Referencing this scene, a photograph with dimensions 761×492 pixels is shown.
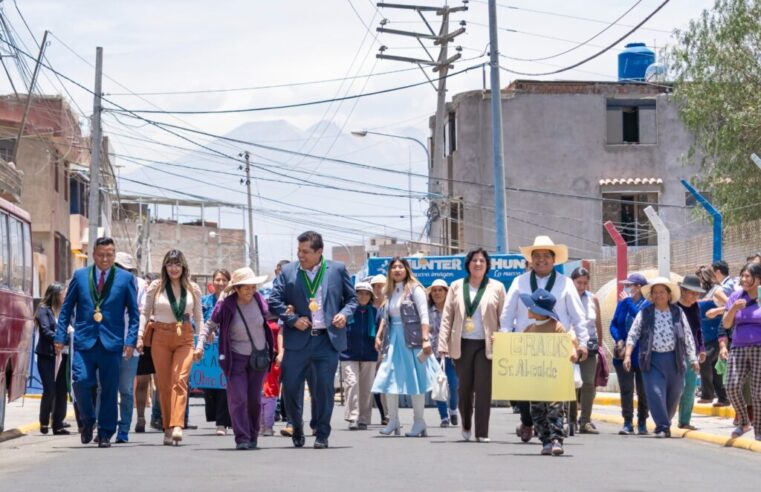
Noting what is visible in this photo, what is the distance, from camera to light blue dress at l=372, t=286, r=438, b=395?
16.8 m

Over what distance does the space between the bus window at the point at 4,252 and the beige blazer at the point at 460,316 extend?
5007mm

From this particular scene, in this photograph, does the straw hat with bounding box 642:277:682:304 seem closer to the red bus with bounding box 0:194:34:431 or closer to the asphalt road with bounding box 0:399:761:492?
the asphalt road with bounding box 0:399:761:492

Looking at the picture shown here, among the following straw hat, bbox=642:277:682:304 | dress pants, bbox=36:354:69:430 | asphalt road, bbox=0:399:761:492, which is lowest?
asphalt road, bbox=0:399:761:492

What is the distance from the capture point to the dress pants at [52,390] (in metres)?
17.5

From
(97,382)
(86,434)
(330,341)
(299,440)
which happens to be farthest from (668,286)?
(86,434)

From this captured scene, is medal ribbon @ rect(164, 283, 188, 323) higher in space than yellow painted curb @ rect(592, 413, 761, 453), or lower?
higher

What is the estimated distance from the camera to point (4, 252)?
1736 centimetres

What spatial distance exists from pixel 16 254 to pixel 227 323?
15.4ft

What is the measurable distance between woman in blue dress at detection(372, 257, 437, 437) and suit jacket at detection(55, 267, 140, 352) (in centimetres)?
312

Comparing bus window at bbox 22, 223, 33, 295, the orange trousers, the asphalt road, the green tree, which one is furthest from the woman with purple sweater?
the green tree

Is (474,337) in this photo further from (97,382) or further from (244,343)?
(97,382)

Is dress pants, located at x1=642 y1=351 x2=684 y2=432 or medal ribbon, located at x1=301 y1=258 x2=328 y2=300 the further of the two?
dress pants, located at x1=642 y1=351 x2=684 y2=432

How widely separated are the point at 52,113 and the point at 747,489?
43.5 metres

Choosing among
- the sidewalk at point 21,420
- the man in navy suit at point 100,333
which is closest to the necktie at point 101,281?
the man in navy suit at point 100,333
